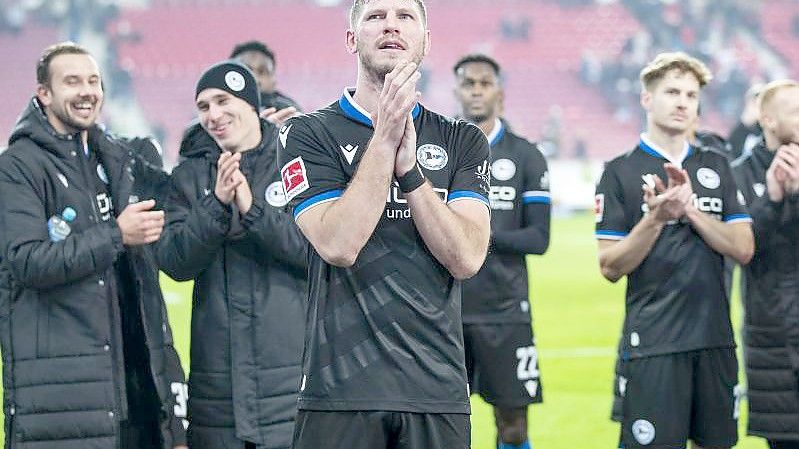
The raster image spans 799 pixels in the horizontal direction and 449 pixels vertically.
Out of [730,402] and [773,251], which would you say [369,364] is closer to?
[730,402]

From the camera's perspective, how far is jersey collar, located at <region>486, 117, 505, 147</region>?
6.87m

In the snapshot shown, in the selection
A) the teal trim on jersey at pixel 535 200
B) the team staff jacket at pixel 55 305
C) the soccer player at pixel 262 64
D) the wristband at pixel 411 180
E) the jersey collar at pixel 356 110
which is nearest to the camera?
the wristband at pixel 411 180

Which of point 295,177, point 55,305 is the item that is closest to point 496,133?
point 55,305

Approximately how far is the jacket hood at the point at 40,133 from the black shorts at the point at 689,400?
272 cm

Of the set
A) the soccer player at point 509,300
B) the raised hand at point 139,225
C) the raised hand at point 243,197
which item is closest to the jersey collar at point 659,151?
the soccer player at point 509,300

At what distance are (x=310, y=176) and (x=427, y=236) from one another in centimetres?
38

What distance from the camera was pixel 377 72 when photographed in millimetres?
3287

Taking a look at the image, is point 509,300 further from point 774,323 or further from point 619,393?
point 774,323

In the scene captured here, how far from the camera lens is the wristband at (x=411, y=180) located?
3.17 metres

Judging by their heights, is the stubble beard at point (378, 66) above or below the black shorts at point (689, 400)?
above

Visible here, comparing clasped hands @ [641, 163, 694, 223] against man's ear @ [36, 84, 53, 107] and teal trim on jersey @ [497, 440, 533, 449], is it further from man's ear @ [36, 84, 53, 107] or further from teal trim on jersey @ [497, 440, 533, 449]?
man's ear @ [36, 84, 53, 107]

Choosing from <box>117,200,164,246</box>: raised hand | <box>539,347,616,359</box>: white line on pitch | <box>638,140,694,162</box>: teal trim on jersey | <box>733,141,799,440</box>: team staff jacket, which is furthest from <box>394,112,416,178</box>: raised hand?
<box>539,347,616,359</box>: white line on pitch

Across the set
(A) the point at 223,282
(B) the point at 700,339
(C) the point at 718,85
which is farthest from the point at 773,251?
(C) the point at 718,85

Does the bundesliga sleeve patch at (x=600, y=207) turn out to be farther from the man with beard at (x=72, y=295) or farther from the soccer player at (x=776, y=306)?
the man with beard at (x=72, y=295)
